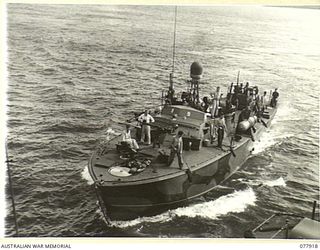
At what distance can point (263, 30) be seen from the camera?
34.0 m

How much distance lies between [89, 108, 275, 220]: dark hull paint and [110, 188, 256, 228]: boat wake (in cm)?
15

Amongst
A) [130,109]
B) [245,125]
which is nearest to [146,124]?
[245,125]

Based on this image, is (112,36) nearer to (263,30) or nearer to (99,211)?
(263,30)

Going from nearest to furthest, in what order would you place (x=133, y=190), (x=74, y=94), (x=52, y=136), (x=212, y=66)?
(x=133, y=190), (x=52, y=136), (x=74, y=94), (x=212, y=66)

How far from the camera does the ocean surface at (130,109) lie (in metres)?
10.1

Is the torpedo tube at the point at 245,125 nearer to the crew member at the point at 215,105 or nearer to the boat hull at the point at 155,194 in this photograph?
the crew member at the point at 215,105

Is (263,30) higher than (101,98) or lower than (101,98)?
higher

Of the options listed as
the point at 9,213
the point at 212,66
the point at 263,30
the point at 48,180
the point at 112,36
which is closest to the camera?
the point at 9,213

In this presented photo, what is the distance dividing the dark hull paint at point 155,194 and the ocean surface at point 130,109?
0.27 metres

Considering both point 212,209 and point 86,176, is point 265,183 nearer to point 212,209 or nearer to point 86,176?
point 212,209

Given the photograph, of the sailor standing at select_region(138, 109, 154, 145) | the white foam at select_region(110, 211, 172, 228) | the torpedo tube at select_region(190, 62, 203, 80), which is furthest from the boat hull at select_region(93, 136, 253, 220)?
the torpedo tube at select_region(190, 62, 203, 80)

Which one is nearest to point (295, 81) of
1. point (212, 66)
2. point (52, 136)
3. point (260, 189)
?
point (212, 66)

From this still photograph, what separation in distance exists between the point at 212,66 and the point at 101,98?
969 centimetres

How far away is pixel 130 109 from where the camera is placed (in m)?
18.2
